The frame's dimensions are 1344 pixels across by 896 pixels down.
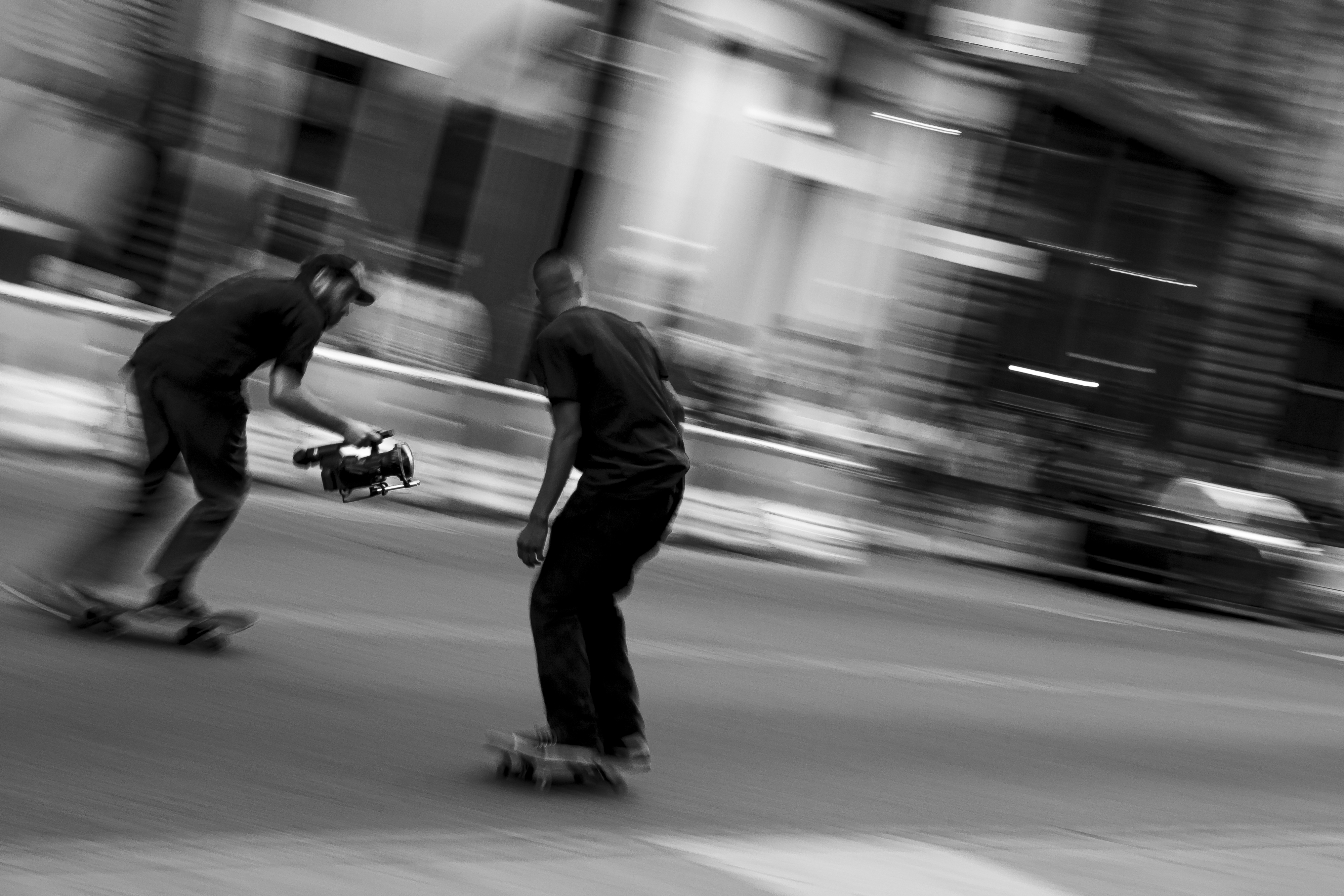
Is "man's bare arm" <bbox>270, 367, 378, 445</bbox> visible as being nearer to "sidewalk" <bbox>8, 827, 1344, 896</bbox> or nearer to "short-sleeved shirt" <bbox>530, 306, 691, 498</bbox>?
"short-sleeved shirt" <bbox>530, 306, 691, 498</bbox>

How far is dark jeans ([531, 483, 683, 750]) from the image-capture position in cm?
634

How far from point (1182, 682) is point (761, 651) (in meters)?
3.81

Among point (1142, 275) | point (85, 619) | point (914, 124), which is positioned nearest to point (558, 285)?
point (85, 619)

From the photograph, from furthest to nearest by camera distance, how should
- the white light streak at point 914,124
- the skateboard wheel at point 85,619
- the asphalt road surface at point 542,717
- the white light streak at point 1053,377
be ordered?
1. the white light streak at point 1053,377
2. the white light streak at point 914,124
3. the skateboard wheel at point 85,619
4. the asphalt road surface at point 542,717

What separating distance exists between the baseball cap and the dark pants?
583 millimetres

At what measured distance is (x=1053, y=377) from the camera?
25.2 metres

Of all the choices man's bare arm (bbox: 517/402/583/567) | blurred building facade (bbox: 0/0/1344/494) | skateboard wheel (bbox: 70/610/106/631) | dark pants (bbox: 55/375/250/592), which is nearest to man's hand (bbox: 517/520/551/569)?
man's bare arm (bbox: 517/402/583/567)

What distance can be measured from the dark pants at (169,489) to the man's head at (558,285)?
1.81m

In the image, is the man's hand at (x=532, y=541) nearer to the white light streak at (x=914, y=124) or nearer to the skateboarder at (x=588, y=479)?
the skateboarder at (x=588, y=479)

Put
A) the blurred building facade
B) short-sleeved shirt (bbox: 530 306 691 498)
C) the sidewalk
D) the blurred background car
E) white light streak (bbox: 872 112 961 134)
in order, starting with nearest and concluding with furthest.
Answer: the sidewalk, short-sleeved shirt (bbox: 530 306 691 498), the blurred building facade, the blurred background car, white light streak (bbox: 872 112 961 134)

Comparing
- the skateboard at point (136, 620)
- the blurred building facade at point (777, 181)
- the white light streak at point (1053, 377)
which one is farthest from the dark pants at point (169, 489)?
the white light streak at point (1053, 377)

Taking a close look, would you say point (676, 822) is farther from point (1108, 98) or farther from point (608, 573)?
point (1108, 98)

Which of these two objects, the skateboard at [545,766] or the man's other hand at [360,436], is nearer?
the skateboard at [545,766]

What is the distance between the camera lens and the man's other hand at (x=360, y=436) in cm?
740
